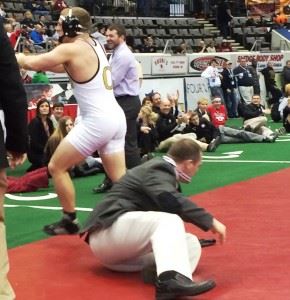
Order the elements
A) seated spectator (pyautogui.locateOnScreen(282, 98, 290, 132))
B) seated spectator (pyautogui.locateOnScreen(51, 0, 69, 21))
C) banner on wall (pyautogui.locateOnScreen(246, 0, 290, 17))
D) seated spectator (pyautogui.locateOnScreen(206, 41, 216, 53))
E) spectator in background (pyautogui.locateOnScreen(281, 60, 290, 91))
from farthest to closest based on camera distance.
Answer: banner on wall (pyautogui.locateOnScreen(246, 0, 290, 17))
seated spectator (pyautogui.locateOnScreen(206, 41, 216, 53))
seated spectator (pyautogui.locateOnScreen(51, 0, 69, 21))
spectator in background (pyautogui.locateOnScreen(281, 60, 290, 91))
seated spectator (pyautogui.locateOnScreen(282, 98, 290, 132))

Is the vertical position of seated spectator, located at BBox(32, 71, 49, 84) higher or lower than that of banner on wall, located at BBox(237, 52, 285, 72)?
higher

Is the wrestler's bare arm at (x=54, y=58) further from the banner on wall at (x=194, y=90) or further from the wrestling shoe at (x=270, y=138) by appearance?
the banner on wall at (x=194, y=90)

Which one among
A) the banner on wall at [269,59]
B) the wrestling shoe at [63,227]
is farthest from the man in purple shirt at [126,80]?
the banner on wall at [269,59]

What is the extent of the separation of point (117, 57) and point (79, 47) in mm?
1904

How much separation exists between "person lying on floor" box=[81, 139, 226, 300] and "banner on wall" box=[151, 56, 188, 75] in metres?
15.8

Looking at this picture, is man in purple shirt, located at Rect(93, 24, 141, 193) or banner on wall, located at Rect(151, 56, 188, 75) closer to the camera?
man in purple shirt, located at Rect(93, 24, 141, 193)

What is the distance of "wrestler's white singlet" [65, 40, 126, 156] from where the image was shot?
5.86 meters

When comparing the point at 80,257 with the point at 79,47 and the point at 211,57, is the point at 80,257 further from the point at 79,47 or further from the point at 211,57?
the point at 211,57

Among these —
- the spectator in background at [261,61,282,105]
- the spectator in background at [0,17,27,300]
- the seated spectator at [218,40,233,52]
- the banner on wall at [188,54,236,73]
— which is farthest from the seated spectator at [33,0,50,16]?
the spectator in background at [0,17,27,300]

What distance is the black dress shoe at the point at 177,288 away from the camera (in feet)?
13.5

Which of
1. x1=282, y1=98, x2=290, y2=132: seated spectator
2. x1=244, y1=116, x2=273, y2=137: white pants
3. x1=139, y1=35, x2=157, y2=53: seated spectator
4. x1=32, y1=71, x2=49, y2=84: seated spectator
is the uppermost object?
x1=32, y1=71, x2=49, y2=84: seated spectator

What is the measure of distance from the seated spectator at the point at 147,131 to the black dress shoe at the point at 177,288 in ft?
24.5

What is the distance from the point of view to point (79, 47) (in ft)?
18.9

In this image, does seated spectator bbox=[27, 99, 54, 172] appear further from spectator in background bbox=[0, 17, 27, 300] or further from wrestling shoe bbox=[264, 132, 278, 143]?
spectator in background bbox=[0, 17, 27, 300]
